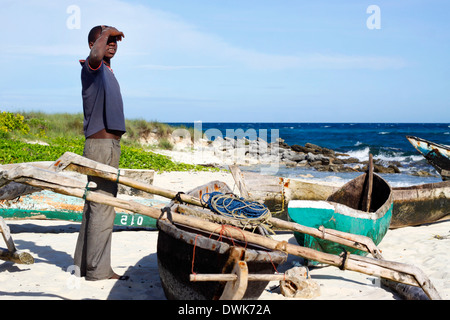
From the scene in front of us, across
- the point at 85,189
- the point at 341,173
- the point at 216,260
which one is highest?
the point at 85,189

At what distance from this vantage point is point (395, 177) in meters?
22.1

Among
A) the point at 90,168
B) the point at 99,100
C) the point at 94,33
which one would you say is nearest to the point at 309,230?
the point at 90,168

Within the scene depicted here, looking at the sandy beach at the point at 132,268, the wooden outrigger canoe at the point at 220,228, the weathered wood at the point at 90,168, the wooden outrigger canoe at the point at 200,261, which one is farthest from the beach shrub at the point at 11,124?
the wooden outrigger canoe at the point at 200,261

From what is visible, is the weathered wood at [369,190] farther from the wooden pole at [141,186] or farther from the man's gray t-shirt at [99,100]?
the man's gray t-shirt at [99,100]

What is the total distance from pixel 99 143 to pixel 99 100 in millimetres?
512

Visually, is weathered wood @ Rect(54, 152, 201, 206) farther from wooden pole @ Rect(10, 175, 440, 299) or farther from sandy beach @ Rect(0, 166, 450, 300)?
sandy beach @ Rect(0, 166, 450, 300)

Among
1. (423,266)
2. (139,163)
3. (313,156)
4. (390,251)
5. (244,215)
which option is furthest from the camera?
(313,156)

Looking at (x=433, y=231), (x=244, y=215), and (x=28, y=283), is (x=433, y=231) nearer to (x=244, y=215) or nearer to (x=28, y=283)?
(x=244, y=215)

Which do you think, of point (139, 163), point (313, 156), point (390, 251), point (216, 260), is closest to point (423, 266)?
point (390, 251)

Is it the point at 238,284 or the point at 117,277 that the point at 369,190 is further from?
the point at 238,284

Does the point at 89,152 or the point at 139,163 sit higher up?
the point at 89,152

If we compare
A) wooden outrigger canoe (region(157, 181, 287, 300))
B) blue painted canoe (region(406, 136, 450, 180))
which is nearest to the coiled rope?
wooden outrigger canoe (region(157, 181, 287, 300))

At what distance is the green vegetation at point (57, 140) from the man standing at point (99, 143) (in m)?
6.77
